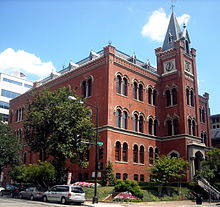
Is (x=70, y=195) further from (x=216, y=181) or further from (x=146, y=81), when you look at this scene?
(x=146, y=81)

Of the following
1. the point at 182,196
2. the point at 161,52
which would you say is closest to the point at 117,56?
the point at 161,52

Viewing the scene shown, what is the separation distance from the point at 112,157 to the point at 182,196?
9249 millimetres

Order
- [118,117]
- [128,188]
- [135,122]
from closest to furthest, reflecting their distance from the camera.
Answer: [128,188] → [118,117] → [135,122]

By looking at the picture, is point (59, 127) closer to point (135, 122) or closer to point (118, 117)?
point (118, 117)

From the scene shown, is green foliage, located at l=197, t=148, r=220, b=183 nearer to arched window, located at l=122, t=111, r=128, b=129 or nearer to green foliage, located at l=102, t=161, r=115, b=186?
green foliage, located at l=102, t=161, r=115, b=186

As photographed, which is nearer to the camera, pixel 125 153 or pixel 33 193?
pixel 33 193

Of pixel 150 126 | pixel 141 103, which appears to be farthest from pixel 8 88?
pixel 150 126

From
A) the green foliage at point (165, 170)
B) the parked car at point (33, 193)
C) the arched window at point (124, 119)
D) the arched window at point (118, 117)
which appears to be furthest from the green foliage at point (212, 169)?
the parked car at point (33, 193)

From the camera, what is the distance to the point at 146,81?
141ft

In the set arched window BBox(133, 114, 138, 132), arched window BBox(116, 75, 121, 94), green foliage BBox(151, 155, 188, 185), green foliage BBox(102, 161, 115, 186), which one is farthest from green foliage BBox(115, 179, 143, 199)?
arched window BBox(116, 75, 121, 94)

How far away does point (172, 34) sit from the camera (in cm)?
4894

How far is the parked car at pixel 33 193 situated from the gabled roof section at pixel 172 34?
31.4 meters

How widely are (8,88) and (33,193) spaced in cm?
6660

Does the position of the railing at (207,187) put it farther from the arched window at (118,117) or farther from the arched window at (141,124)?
the arched window at (118,117)
